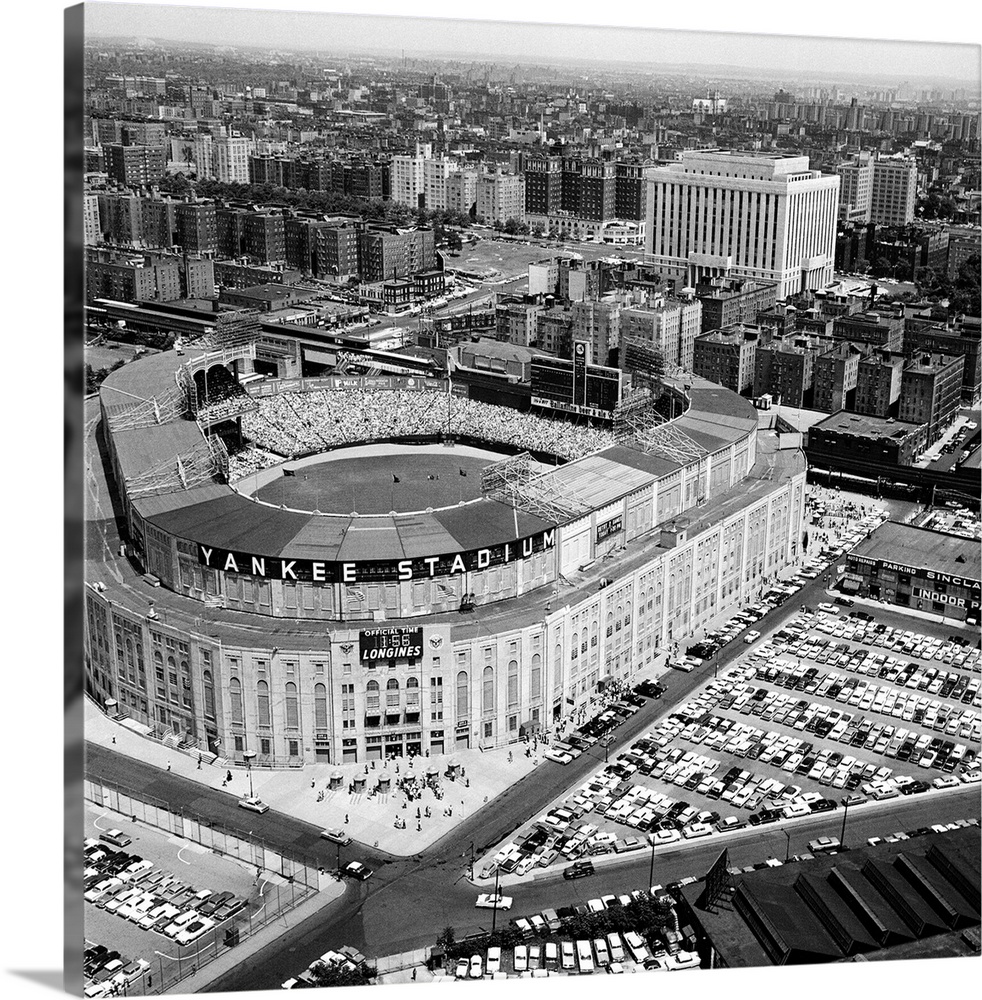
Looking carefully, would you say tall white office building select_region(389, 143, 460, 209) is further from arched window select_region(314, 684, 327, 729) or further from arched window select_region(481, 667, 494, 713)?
arched window select_region(314, 684, 327, 729)

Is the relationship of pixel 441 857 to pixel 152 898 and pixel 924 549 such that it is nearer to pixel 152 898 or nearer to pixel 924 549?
pixel 152 898

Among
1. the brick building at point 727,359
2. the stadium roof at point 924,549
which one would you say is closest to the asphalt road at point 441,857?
the stadium roof at point 924,549

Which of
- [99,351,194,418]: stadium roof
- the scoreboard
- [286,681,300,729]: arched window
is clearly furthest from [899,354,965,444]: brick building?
[286,681,300,729]: arched window

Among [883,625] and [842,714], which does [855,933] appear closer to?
[842,714]

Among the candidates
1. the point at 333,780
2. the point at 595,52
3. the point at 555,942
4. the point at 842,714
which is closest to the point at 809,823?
the point at 842,714

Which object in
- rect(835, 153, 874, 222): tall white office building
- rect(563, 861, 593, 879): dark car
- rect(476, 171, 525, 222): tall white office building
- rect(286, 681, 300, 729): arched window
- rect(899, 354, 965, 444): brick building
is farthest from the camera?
rect(476, 171, 525, 222): tall white office building

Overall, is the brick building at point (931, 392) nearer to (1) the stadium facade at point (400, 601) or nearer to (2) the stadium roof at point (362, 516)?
(2) the stadium roof at point (362, 516)
